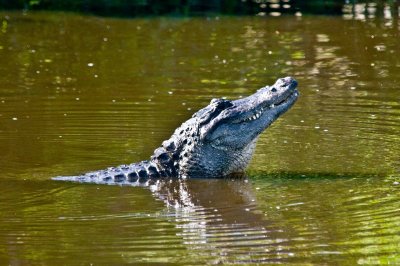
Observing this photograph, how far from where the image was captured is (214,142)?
11.7 meters

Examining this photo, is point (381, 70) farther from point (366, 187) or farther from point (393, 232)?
point (393, 232)

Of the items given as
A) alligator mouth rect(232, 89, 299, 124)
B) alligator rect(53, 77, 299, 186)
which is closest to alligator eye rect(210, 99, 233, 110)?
alligator rect(53, 77, 299, 186)

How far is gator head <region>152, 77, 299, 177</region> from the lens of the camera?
11.6 meters

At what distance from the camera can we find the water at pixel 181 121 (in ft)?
29.1

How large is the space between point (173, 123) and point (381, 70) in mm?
5440

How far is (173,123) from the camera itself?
14.6m

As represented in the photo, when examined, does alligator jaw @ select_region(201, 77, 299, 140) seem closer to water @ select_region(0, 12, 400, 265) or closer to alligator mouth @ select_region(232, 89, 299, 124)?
alligator mouth @ select_region(232, 89, 299, 124)

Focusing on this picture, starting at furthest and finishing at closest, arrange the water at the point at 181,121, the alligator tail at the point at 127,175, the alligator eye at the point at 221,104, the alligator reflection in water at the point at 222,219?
the alligator eye at the point at 221,104, the alligator tail at the point at 127,175, the water at the point at 181,121, the alligator reflection in water at the point at 222,219

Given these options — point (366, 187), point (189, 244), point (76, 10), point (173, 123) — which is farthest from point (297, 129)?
point (76, 10)

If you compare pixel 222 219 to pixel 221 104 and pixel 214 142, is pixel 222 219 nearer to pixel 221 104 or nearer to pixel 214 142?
pixel 214 142

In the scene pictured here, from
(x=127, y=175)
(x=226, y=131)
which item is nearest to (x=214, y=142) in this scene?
(x=226, y=131)

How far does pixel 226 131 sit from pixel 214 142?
182 mm

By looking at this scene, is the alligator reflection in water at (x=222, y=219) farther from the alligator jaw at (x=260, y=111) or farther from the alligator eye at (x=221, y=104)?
→ the alligator eye at (x=221, y=104)

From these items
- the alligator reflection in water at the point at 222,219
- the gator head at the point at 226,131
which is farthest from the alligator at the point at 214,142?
the alligator reflection in water at the point at 222,219
